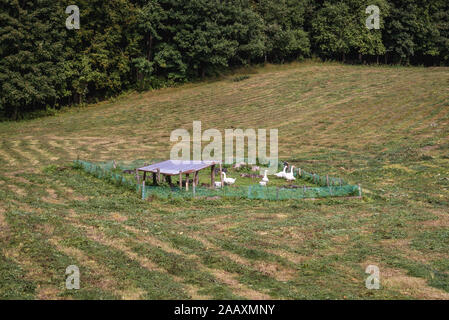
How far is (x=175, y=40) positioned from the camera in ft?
254

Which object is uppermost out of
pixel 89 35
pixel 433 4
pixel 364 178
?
pixel 433 4

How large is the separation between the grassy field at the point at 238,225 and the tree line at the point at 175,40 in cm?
1327

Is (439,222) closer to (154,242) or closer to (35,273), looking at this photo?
(154,242)

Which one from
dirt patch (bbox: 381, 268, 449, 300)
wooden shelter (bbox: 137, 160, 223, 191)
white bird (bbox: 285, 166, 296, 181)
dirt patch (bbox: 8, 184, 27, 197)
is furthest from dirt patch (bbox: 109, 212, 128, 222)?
white bird (bbox: 285, 166, 296, 181)

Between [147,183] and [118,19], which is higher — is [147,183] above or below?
below

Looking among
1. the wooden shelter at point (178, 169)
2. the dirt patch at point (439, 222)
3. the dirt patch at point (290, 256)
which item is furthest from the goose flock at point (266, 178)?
the dirt patch at point (290, 256)

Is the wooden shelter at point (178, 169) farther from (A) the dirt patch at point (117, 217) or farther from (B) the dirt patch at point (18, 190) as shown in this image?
(B) the dirt patch at point (18, 190)

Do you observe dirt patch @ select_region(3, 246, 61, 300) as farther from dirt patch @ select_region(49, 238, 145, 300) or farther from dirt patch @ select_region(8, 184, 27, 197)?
dirt patch @ select_region(8, 184, 27, 197)

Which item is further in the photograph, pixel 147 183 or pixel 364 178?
pixel 364 178

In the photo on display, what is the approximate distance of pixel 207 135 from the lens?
5297 cm

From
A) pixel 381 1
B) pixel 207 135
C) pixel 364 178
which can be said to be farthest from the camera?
pixel 381 1
